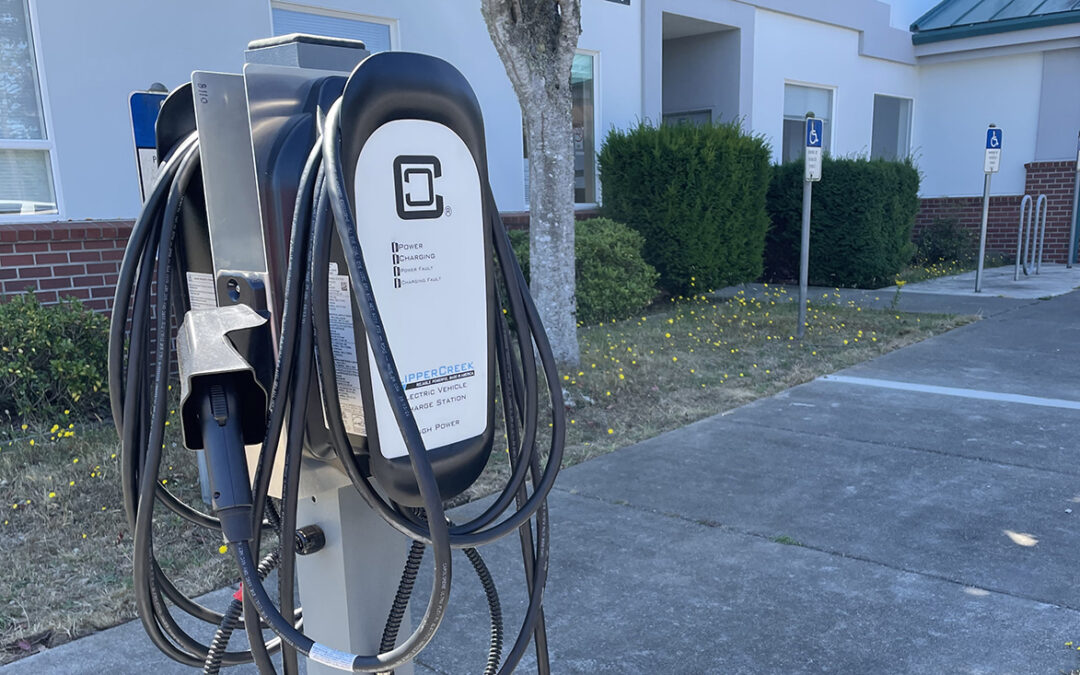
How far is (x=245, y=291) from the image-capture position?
141 centimetres

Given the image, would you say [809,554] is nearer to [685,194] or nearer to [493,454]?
[493,454]

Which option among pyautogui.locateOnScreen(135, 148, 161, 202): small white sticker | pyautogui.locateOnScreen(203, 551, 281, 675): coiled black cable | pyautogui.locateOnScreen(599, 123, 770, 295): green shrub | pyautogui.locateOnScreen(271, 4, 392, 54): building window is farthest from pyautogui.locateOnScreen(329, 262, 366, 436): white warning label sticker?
pyautogui.locateOnScreen(599, 123, 770, 295): green shrub

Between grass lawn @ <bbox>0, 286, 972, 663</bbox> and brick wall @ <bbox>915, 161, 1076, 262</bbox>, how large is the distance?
7363 millimetres

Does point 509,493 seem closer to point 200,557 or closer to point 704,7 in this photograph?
point 200,557

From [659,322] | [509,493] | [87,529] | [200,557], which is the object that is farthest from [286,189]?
[659,322]

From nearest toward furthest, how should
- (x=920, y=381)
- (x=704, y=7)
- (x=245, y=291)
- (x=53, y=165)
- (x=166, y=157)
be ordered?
(x=245, y=291), (x=166, y=157), (x=53, y=165), (x=920, y=381), (x=704, y=7)

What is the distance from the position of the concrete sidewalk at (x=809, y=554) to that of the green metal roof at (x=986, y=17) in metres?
11.2

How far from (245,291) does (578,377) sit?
4715 mm

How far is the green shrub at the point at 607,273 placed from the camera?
8344 millimetres

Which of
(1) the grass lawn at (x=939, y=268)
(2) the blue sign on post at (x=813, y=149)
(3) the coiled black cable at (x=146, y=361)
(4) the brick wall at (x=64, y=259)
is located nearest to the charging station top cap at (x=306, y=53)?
(3) the coiled black cable at (x=146, y=361)

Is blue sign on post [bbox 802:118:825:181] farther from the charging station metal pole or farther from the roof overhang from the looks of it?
the roof overhang

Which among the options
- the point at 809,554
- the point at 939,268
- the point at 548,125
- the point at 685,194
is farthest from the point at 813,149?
the point at 939,268

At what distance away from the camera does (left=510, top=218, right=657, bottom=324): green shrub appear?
8.34m

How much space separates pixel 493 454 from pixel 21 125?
399cm
